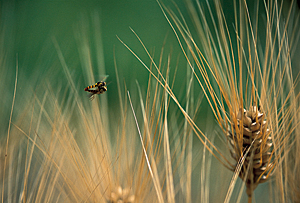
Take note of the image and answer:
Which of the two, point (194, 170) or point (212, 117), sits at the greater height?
point (212, 117)

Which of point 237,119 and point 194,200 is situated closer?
point 237,119

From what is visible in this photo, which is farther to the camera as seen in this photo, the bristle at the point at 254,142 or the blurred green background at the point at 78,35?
the blurred green background at the point at 78,35

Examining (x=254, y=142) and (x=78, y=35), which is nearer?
(x=254, y=142)

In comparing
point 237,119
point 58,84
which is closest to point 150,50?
point 58,84

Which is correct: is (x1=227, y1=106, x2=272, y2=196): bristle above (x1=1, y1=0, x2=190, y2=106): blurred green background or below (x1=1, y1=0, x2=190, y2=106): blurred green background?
Answer: below

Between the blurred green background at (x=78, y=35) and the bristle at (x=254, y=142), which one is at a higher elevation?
the blurred green background at (x=78, y=35)

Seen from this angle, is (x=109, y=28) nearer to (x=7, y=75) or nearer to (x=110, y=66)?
(x=110, y=66)

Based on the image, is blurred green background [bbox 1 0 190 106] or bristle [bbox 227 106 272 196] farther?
blurred green background [bbox 1 0 190 106]

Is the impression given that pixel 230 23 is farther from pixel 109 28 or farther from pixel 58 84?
pixel 58 84

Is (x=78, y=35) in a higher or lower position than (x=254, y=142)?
higher

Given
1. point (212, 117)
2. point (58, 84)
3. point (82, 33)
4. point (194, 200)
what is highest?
point (82, 33)
